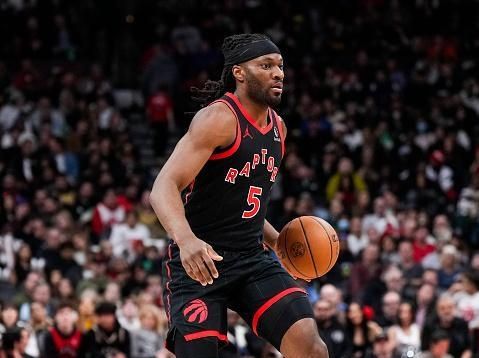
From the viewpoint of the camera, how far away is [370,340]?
11594 millimetres

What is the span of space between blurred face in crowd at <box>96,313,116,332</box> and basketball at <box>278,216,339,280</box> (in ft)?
16.1

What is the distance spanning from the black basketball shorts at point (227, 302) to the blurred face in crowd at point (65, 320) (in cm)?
474

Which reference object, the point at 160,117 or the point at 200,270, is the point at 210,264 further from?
the point at 160,117

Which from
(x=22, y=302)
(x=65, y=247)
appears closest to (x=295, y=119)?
(x=65, y=247)

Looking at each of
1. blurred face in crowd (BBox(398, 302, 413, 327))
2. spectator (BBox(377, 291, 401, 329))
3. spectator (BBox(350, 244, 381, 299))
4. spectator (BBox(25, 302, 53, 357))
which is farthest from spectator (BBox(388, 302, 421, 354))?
spectator (BBox(25, 302, 53, 357))

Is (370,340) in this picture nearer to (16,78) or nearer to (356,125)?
(356,125)

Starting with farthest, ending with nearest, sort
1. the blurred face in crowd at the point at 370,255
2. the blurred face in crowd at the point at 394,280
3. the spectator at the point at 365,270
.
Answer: the blurred face in crowd at the point at 370,255 < the spectator at the point at 365,270 < the blurred face in crowd at the point at 394,280

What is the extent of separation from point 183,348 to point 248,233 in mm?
732

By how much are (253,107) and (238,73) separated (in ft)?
0.71

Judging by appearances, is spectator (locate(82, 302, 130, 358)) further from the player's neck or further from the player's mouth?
the player's mouth

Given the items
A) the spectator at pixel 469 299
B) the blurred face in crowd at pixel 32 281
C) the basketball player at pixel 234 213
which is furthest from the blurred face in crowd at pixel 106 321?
the basketball player at pixel 234 213

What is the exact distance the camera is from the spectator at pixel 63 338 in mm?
10555

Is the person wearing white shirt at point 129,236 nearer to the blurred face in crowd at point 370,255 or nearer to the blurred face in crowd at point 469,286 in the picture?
the blurred face in crowd at point 370,255

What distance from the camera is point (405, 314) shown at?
11.9m
